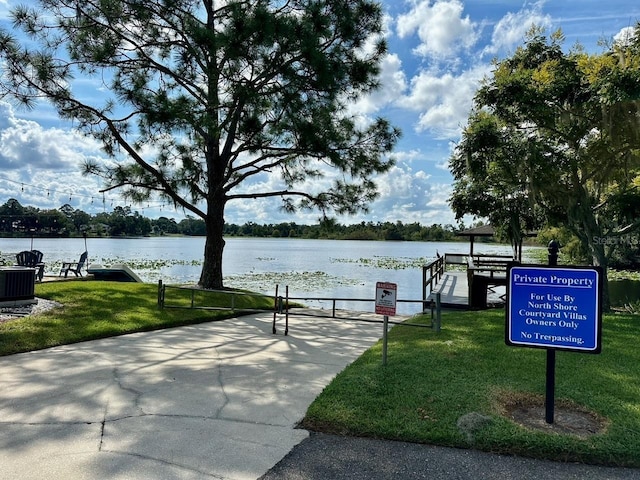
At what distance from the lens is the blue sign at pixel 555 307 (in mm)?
3350

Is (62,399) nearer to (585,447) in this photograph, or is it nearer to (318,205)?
(585,447)

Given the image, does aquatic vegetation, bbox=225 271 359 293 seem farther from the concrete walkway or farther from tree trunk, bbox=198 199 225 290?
the concrete walkway

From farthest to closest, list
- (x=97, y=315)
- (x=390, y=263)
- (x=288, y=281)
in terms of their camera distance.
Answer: (x=390, y=263) → (x=288, y=281) → (x=97, y=315)

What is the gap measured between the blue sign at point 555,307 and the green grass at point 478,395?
2.16 feet

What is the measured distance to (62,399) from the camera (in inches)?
156

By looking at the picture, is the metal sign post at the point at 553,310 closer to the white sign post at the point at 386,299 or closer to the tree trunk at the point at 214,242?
the white sign post at the point at 386,299

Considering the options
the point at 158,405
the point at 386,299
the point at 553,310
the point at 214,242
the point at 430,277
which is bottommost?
the point at 158,405

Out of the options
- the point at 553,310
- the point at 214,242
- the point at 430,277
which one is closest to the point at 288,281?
the point at 214,242

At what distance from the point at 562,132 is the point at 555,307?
7.00 metres

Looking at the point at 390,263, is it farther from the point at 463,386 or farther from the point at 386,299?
the point at 463,386

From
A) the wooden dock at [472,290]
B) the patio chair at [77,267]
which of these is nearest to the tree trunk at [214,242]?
the patio chair at [77,267]

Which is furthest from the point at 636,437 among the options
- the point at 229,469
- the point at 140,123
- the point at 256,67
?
the point at 140,123

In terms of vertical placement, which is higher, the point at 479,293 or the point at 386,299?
the point at 386,299

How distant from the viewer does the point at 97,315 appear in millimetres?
7996
